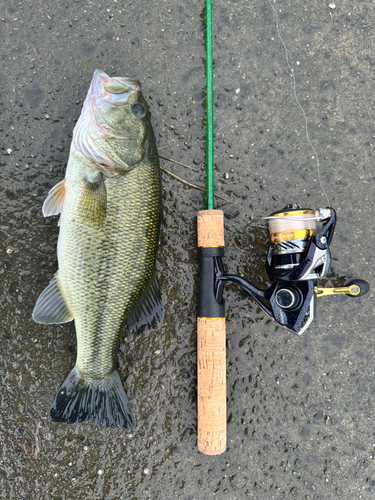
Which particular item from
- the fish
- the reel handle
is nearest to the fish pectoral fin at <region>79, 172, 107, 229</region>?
the fish

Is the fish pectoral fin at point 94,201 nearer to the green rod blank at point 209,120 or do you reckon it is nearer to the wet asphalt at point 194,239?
the wet asphalt at point 194,239

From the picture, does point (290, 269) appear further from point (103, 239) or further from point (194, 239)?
point (103, 239)

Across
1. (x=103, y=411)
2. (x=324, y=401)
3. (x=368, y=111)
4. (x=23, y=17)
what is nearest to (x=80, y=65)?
(x=23, y=17)

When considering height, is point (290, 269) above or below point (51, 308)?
above

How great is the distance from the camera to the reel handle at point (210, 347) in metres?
1.91

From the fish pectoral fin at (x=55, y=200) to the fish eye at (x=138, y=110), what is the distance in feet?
1.72

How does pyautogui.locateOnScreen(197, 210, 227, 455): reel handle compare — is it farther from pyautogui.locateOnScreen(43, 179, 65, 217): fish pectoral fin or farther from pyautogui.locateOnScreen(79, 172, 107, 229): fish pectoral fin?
pyautogui.locateOnScreen(43, 179, 65, 217): fish pectoral fin

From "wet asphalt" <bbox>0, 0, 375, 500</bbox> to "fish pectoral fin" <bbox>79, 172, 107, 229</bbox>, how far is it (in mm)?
414

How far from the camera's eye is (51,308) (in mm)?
1915

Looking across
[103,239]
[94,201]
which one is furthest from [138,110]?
[103,239]

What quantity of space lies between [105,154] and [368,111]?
1695mm

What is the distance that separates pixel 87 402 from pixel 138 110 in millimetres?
1576

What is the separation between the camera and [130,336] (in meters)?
2.15

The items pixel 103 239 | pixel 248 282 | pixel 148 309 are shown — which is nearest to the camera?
pixel 103 239
